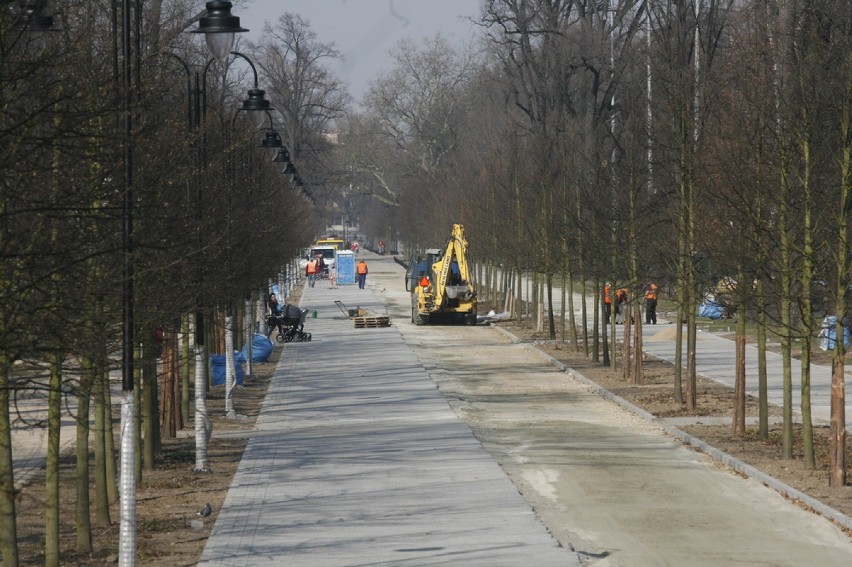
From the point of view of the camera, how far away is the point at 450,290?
52.7m

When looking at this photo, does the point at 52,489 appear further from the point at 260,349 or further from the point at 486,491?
the point at 260,349

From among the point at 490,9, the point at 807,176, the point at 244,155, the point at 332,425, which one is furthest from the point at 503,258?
the point at 807,176

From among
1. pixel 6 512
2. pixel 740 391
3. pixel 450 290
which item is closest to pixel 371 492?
pixel 6 512

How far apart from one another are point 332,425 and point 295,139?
5629cm

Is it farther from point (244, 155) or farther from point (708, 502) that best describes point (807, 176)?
Answer: point (244, 155)

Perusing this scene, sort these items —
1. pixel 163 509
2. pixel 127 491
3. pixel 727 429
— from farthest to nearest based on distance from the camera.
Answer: pixel 727 429, pixel 163 509, pixel 127 491

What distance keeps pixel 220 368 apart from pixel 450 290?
20.0 meters

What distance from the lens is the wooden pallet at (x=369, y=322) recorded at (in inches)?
2094

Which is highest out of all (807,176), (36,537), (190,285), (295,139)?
(295,139)

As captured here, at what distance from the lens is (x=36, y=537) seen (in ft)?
52.0

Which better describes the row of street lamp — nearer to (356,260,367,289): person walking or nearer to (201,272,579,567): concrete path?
(201,272,579,567): concrete path

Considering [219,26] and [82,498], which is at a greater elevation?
[219,26]

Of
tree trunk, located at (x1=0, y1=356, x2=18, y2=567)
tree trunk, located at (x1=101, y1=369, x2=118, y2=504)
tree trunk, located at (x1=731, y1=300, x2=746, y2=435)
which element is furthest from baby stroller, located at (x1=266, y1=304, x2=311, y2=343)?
tree trunk, located at (x1=0, y1=356, x2=18, y2=567)

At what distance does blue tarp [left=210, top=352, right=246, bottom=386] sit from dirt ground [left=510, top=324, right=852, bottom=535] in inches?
304
